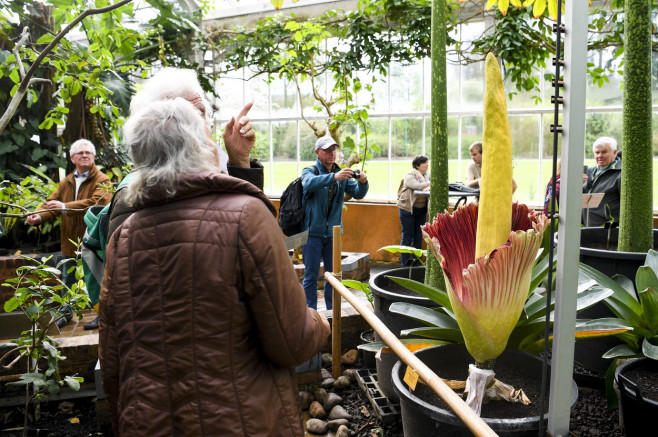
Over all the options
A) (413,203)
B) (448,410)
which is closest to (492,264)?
(448,410)

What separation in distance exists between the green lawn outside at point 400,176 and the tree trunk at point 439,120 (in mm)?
4951

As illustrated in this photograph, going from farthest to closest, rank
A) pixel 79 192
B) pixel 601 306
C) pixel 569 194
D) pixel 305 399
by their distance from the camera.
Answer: pixel 79 192
pixel 305 399
pixel 601 306
pixel 569 194

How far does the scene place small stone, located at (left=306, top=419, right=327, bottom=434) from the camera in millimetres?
2621

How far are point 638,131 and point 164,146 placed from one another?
1.97 meters

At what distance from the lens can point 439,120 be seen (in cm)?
232

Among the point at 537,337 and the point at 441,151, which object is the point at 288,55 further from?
the point at 537,337

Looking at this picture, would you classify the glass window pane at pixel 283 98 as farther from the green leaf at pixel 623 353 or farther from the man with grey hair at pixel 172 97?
the green leaf at pixel 623 353

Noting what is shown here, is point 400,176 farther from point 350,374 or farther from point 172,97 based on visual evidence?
point 172,97

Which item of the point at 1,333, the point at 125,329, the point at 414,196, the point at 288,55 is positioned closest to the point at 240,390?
the point at 125,329

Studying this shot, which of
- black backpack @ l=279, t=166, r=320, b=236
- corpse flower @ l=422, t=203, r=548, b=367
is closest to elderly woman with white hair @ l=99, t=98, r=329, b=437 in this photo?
corpse flower @ l=422, t=203, r=548, b=367

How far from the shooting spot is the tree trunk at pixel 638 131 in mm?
2295

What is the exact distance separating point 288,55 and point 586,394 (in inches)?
232

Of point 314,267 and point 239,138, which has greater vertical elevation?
point 239,138

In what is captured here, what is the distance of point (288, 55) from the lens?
7.16 m
